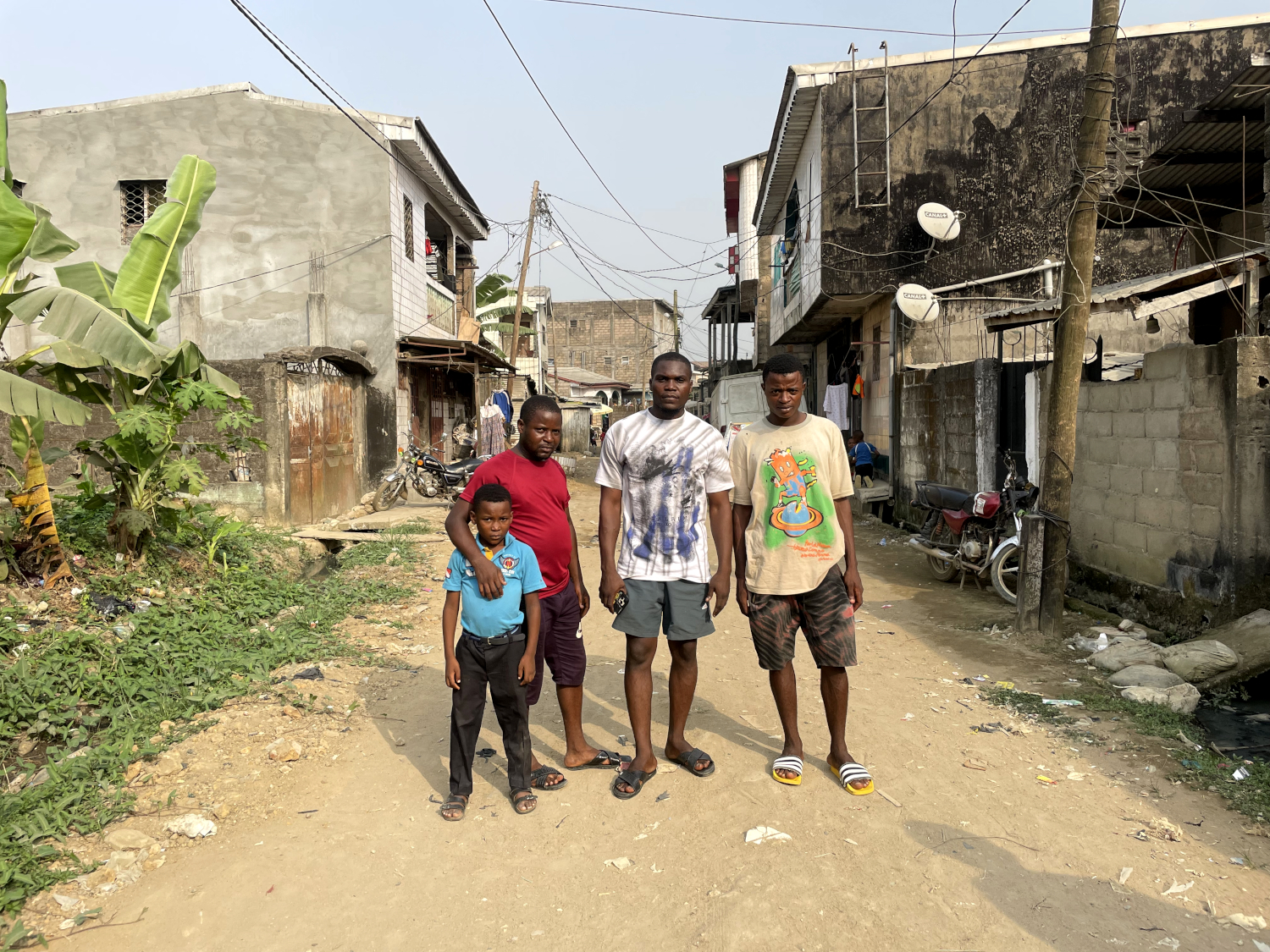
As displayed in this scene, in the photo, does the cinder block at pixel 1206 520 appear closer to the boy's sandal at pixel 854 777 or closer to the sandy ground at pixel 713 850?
the sandy ground at pixel 713 850

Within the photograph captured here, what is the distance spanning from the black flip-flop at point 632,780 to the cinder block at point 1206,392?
4564 millimetres

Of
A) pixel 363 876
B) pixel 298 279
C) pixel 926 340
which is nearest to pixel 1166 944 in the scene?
pixel 363 876

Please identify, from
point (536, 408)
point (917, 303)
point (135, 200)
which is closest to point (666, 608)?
point (536, 408)

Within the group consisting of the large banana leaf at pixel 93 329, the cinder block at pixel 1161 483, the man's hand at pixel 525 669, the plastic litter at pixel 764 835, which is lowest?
the plastic litter at pixel 764 835

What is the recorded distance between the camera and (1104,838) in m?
3.34

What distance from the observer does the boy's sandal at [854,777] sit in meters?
3.73

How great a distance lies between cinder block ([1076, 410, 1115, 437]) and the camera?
7.18 metres

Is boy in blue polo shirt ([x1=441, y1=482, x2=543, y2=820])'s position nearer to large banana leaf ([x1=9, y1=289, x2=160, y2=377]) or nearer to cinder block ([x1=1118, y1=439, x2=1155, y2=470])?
large banana leaf ([x1=9, y1=289, x2=160, y2=377])

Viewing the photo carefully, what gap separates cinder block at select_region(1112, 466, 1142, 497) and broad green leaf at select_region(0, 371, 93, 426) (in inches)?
288

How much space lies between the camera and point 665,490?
3803 mm

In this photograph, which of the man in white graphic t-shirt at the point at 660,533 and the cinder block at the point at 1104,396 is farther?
the cinder block at the point at 1104,396

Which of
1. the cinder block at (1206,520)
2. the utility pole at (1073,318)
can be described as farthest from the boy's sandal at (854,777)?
the cinder block at (1206,520)

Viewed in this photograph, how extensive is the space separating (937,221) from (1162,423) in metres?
8.29

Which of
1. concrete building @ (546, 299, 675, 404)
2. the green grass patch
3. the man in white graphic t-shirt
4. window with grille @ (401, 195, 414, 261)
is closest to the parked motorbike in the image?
window with grille @ (401, 195, 414, 261)
